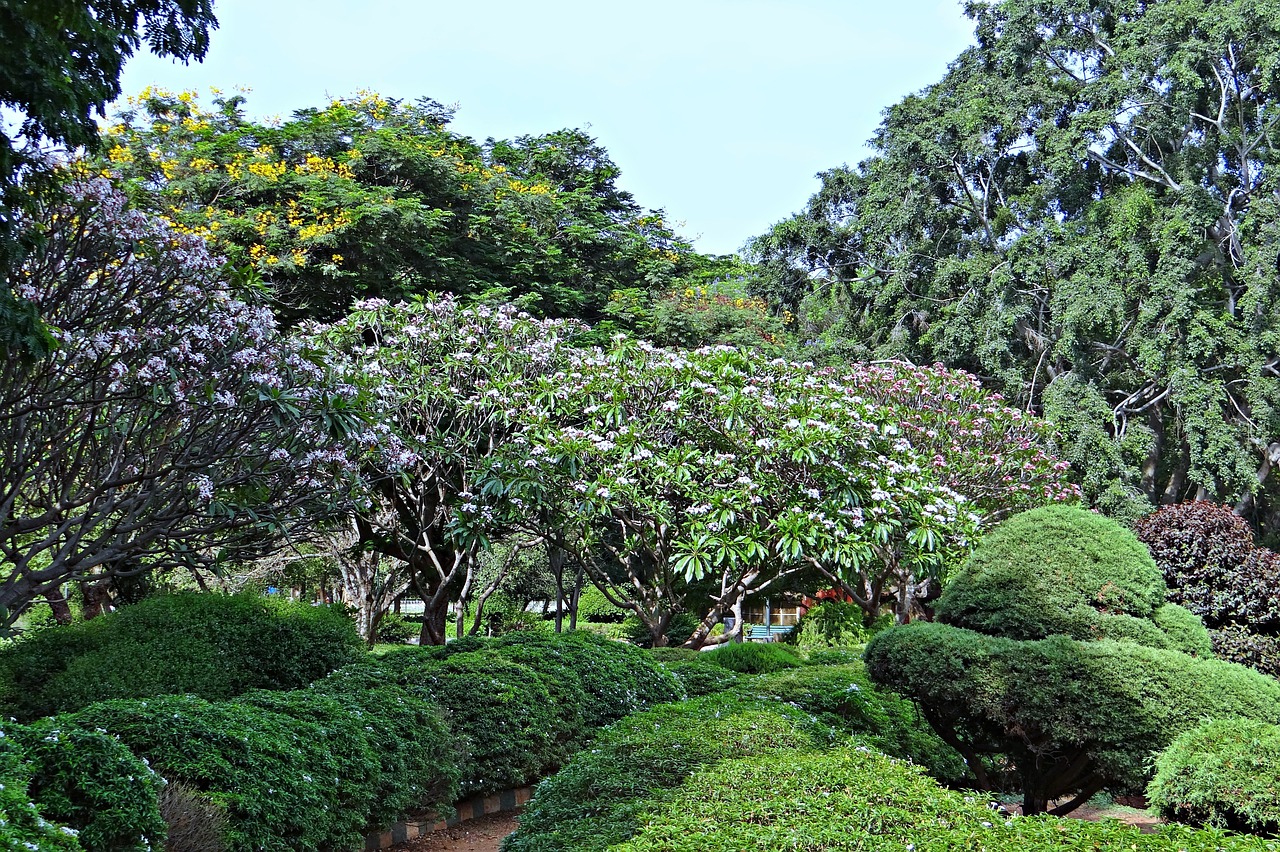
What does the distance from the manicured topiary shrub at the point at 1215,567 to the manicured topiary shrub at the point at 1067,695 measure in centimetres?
302

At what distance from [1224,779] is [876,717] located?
101 inches

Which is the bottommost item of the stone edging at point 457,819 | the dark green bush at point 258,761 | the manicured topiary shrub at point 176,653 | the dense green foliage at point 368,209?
the stone edging at point 457,819

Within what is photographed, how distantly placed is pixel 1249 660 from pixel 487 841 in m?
6.54

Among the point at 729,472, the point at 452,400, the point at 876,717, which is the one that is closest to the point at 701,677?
the point at 729,472

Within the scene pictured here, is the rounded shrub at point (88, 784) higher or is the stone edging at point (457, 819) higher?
the rounded shrub at point (88, 784)

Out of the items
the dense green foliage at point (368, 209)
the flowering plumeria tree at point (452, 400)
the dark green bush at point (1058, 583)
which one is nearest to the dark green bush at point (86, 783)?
the dark green bush at point (1058, 583)

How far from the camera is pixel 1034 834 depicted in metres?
3.83

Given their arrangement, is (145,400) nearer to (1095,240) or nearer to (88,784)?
(88,784)

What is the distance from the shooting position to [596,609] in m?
27.3

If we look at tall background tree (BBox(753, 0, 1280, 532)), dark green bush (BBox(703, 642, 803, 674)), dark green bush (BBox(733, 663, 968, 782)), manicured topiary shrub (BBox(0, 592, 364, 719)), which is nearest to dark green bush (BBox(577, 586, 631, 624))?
tall background tree (BBox(753, 0, 1280, 532))

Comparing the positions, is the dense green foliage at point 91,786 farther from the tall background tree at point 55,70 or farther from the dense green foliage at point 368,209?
the dense green foliage at point 368,209

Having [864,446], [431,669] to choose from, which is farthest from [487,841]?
[864,446]

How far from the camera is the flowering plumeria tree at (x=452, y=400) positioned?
35.9ft

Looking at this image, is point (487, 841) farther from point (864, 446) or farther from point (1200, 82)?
point (1200, 82)
